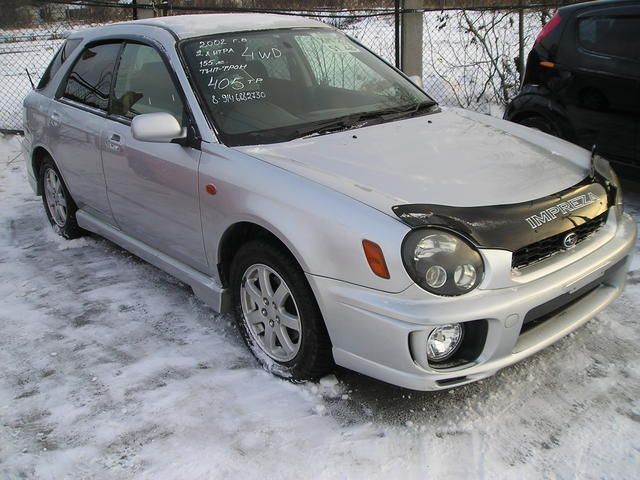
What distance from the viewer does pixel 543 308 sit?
8.52 feet

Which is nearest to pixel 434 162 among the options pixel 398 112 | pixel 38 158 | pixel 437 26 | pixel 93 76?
pixel 398 112

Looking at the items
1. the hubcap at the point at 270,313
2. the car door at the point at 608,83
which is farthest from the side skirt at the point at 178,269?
the car door at the point at 608,83

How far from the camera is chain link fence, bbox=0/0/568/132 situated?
830 centimetres

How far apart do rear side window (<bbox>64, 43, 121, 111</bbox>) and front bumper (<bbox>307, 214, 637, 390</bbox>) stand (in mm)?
2356

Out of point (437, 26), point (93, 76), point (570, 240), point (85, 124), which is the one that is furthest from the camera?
point (437, 26)

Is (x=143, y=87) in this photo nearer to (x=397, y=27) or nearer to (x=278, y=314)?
(x=278, y=314)

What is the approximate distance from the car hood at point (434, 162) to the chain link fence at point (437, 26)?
16.3ft

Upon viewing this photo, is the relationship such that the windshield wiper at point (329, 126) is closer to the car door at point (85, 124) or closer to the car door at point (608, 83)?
the car door at point (85, 124)

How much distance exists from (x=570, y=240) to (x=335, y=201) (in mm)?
1046

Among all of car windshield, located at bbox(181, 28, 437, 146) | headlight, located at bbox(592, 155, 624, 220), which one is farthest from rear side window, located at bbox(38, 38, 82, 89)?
headlight, located at bbox(592, 155, 624, 220)

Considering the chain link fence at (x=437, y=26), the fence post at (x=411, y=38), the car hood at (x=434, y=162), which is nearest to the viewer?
the car hood at (x=434, y=162)

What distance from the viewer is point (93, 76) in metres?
4.32

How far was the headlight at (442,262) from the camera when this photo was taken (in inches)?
94.1

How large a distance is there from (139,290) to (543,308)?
102 inches
